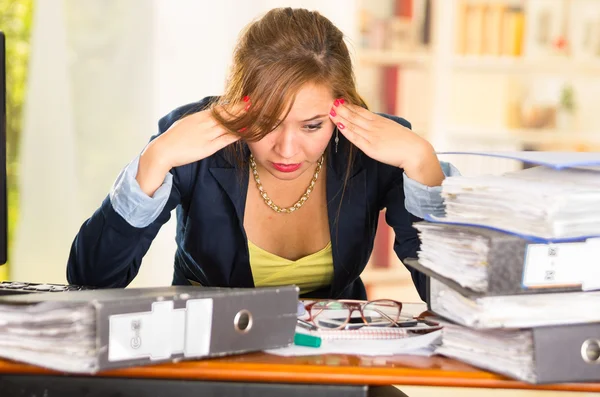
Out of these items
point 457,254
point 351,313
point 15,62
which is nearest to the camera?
point 457,254

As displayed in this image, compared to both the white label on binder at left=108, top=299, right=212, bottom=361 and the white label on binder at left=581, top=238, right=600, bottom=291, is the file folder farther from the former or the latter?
the white label on binder at left=108, top=299, right=212, bottom=361

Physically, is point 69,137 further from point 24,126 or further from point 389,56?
point 389,56

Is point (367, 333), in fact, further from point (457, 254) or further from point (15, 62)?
point (15, 62)

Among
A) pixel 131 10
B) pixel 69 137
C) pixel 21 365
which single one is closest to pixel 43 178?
pixel 69 137

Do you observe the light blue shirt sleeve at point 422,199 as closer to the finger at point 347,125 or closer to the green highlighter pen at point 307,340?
the finger at point 347,125

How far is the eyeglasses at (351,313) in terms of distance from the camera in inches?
43.2

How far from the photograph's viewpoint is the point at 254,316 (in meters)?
0.94

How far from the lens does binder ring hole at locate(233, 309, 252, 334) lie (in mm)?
933

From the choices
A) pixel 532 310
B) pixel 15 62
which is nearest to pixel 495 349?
pixel 532 310

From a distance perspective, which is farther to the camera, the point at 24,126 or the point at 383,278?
the point at 383,278

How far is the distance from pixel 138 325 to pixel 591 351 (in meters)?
0.53

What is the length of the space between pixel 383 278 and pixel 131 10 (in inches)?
60.8

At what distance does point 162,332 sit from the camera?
2.93 ft

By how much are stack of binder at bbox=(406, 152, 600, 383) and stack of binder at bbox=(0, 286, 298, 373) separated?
0.22 m
